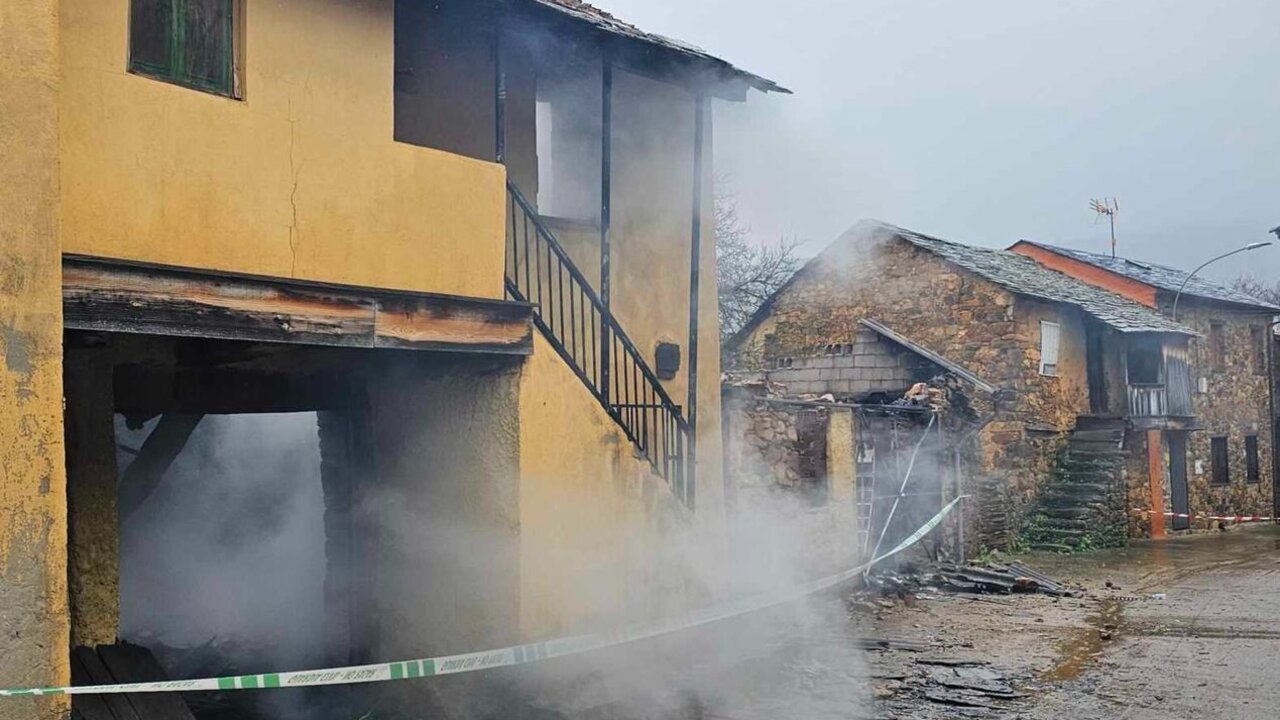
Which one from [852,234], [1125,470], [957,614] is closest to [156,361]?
[957,614]

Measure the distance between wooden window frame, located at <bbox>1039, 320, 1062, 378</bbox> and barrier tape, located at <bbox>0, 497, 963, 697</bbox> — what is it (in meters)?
13.9

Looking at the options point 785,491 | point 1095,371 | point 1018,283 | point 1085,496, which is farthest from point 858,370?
point 785,491

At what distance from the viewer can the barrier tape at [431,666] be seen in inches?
203

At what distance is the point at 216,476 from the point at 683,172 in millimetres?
5648

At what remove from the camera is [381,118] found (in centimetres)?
627

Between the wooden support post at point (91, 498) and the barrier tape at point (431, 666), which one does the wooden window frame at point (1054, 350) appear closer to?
the barrier tape at point (431, 666)

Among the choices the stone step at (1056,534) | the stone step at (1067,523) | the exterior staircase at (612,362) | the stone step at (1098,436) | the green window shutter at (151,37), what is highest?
the green window shutter at (151,37)

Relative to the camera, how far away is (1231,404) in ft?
92.4

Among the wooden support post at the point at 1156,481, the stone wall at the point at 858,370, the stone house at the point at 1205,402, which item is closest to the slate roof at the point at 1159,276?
the stone house at the point at 1205,402

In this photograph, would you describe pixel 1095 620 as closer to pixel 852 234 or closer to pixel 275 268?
pixel 275 268

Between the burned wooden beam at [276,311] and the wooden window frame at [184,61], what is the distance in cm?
111

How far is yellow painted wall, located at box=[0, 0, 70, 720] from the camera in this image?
4125 mm

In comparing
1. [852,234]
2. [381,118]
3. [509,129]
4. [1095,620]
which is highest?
[852,234]

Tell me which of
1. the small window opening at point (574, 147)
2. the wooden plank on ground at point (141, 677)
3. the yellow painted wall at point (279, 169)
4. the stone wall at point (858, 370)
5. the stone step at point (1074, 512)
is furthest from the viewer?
the stone step at point (1074, 512)
